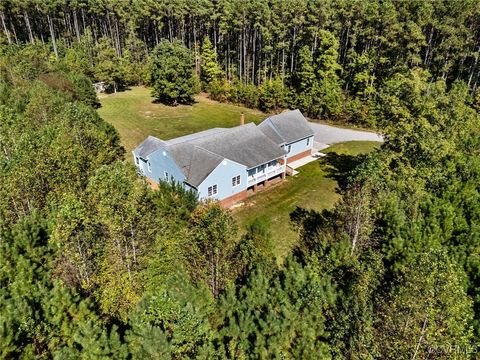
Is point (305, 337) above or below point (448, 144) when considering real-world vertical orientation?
below

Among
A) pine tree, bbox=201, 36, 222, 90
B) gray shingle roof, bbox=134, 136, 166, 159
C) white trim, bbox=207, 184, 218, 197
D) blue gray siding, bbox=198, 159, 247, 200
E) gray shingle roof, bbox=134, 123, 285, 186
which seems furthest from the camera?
pine tree, bbox=201, 36, 222, 90

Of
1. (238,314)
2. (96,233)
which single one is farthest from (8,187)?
(238,314)

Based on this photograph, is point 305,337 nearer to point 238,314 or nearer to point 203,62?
point 238,314

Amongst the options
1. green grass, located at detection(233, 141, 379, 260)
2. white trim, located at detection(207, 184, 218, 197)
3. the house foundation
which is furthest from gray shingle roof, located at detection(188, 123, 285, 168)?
green grass, located at detection(233, 141, 379, 260)

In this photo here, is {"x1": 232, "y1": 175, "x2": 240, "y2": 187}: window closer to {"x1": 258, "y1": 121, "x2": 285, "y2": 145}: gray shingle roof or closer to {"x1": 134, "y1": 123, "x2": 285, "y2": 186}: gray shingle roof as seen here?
{"x1": 134, "y1": 123, "x2": 285, "y2": 186}: gray shingle roof

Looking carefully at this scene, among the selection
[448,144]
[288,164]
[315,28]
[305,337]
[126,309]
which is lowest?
[288,164]

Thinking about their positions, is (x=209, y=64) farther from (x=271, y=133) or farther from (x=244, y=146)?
(x=244, y=146)

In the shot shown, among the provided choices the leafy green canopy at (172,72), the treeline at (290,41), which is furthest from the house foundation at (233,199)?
the leafy green canopy at (172,72)
